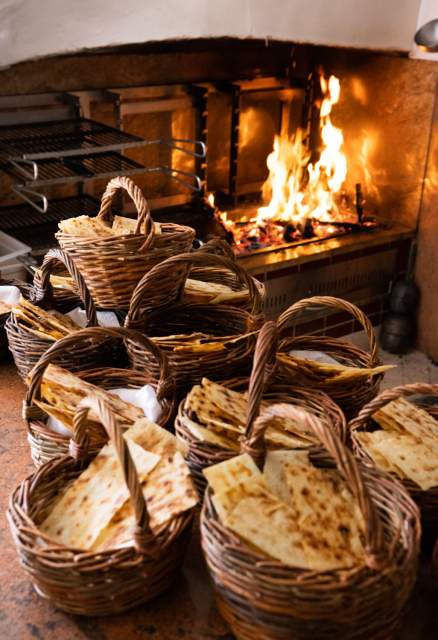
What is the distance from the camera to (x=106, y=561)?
111 cm

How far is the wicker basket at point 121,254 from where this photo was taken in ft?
6.04

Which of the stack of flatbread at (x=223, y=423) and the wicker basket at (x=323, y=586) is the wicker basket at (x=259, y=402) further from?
the wicker basket at (x=323, y=586)

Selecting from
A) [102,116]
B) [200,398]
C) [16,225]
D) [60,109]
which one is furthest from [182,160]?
[200,398]

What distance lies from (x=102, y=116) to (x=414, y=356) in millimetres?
2526

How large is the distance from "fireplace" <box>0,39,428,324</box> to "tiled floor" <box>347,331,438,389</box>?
0.24m

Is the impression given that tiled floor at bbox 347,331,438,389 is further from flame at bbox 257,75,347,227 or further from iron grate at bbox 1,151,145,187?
iron grate at bbox 1,151,145,187

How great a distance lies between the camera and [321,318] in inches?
175

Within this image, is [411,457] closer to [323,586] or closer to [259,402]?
[259,402]

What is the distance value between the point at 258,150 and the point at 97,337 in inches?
137

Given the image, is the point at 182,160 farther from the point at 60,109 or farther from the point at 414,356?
the point at 414,356

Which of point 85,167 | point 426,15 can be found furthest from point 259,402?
point 426,15

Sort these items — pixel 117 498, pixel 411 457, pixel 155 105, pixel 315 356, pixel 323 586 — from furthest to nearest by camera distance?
pixel 155 105
pixel 315 356
pixel 411 457
pixel 117 498
pixel 323 586

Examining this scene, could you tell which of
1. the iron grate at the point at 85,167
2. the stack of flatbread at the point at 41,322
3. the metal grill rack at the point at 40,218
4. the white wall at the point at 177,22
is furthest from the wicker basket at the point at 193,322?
the white wall at the point at 177,22

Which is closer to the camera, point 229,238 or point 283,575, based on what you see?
point 283,575
